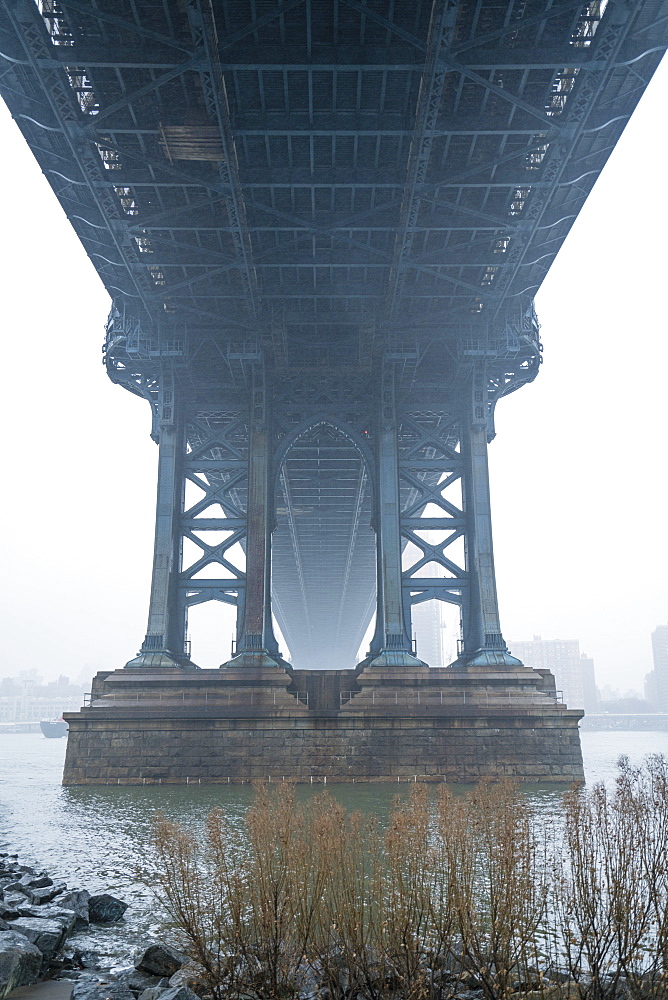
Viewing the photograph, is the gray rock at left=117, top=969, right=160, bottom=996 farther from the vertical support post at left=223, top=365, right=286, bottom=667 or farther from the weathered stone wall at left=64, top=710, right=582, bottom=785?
the vertical support post at left=223, top=365, right=286, bottom=667

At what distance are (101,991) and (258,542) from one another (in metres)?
28.5

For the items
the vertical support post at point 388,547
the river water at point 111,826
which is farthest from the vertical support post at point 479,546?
the river water at point 111,826

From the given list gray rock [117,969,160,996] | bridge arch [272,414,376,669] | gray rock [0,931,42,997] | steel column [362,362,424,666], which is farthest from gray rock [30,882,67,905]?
bridge arch [272,414,376,669]

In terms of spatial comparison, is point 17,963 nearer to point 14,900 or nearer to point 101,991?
point 101,991

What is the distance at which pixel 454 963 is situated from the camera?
6.92 meters

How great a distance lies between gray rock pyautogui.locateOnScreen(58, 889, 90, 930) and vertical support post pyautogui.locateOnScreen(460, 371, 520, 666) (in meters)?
24.6

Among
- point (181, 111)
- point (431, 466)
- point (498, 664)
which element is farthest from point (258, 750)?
point (181, 111)

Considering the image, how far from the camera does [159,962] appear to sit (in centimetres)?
822

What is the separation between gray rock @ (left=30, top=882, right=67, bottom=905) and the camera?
1107 centimetres

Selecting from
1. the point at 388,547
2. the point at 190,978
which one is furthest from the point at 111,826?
the point at 388,547

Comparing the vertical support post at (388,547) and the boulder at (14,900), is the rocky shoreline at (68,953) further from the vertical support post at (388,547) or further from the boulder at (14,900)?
the vertical support post at (388,547)

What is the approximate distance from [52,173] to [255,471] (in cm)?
1436

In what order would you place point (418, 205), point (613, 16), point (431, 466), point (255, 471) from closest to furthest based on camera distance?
1. point (613, 16)
2. point (418, 205)
3. point (255, 471)
4. point (431, 466)

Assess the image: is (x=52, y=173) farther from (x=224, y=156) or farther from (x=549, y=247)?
(x=549, y=247)
